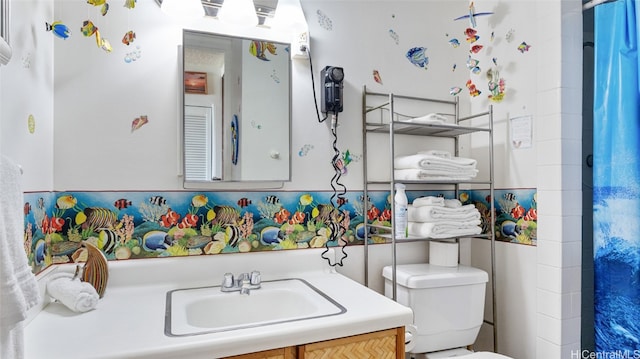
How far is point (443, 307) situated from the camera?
164cm

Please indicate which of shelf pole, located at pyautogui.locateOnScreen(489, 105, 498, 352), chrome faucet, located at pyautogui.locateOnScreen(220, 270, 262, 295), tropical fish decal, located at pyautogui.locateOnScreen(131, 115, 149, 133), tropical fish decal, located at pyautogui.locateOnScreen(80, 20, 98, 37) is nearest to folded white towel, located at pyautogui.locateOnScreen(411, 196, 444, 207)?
shelf pole, located at pyautogui.locateOnScreen(489, 105, 498, 352)

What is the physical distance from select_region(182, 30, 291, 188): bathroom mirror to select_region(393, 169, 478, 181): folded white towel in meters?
0.53

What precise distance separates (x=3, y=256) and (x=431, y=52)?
1.90 m

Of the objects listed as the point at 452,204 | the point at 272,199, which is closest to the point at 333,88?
the point at 272,199

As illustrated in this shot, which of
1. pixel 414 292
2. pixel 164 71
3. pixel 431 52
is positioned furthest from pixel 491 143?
pixel 164 71

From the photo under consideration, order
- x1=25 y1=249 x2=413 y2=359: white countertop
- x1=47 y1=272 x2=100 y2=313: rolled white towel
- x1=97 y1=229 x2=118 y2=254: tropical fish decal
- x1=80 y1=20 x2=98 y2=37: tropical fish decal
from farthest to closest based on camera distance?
x1=97 y1=229 x2=118 y2=254: tropical fish decal < x1=80 y1=20 x2=98 y2=37: tropical fish decal < x1=47 y1=272 x2=100 y2=313: rolled white towel < x1=25 y1=249 x2=413 y2=359: white countertop

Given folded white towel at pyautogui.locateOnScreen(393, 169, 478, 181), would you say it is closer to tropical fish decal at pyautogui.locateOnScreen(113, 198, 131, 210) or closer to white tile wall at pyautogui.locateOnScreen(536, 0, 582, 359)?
white tile wall at pyautogui.locateOnScreen(536, 0, 582, 359)

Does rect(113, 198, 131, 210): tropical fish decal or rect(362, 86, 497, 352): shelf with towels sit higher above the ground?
rect(362, 86, 497, 352): shelf with towels

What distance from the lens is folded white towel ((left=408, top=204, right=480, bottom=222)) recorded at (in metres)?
1.67

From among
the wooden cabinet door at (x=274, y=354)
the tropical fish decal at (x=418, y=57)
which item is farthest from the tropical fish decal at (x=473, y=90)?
the wooden cabinet door at (x=274, y=354)

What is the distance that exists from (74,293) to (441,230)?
140 cm

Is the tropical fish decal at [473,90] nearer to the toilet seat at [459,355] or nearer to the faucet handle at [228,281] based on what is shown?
the toilet seat at [459,355]

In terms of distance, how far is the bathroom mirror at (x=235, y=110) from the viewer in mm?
1488

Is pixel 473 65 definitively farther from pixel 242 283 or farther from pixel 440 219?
pixel 242 283
